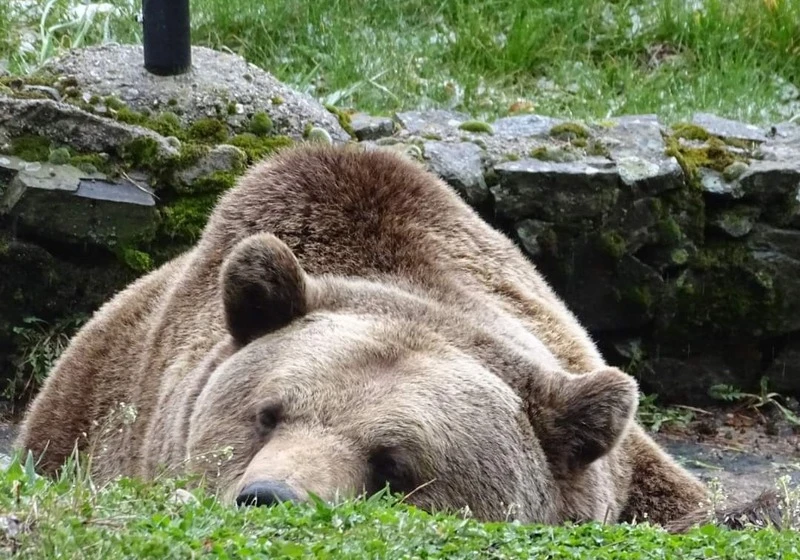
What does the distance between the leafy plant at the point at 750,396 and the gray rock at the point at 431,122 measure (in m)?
2.02

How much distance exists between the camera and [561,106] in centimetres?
916

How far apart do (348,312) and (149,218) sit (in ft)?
8.40

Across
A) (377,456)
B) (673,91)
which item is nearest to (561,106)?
(673,91)

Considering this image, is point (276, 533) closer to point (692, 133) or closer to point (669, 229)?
point (669, 229)

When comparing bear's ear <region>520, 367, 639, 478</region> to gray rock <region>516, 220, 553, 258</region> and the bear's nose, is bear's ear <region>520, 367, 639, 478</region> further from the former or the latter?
gray rock <region>516, 220, 553, 258</region>

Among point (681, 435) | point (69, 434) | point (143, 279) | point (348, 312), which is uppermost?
point (348, 312)

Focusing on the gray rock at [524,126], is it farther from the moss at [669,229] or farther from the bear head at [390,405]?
the bear head at [390,405]

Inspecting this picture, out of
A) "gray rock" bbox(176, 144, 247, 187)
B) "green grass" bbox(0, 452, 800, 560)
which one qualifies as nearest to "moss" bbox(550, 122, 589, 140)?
"gray rock" bbox(176, 144, 247, 187)

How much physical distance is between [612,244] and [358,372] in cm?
341

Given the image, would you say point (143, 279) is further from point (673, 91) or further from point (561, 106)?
point (673, 91)

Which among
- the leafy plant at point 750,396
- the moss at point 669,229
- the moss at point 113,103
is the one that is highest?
the moss at point 113,103

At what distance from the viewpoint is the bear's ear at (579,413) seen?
426cm

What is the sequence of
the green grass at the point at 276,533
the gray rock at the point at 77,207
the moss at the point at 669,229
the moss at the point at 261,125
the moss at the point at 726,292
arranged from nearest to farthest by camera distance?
the green grass at the point at 276,533, the gray rock at the point at 77,207, the moss at the point at 261,125, the moss at the point at 669,229, the moss at the point at 726,292

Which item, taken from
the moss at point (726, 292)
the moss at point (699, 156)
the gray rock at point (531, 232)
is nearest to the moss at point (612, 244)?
the gray rock at point (531, 232)
